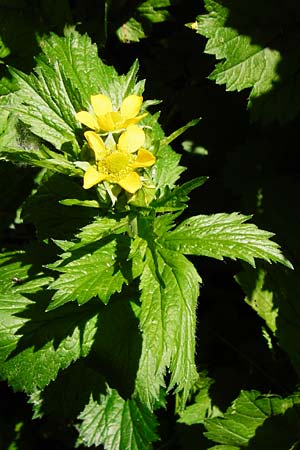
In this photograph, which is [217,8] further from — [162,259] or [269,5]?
[162,259]

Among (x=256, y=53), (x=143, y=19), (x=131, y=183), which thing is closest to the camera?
(x=131, y=183)

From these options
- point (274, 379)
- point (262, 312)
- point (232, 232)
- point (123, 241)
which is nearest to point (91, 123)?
point (123, 241)

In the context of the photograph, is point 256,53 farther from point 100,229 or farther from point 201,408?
point 201,408

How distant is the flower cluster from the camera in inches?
58.7

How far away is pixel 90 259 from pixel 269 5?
41.6 inches

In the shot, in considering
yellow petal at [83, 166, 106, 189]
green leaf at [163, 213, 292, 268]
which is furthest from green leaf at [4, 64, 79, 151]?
green leaf at [163, 213, 292, 268]

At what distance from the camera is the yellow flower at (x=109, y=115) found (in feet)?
5.08

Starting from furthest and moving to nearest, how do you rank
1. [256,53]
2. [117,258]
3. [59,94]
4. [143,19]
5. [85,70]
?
[143,19] → [256,53] → [85,70] → [59,94] → [117,258]

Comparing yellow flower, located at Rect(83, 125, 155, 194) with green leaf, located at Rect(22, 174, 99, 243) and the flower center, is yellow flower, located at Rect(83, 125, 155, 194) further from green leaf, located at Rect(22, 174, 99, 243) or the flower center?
green leaf, located at Rect(22, 174, 99, 243)

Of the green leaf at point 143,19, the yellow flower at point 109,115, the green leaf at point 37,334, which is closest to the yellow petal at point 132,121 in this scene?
the yellow flower at point 109,115

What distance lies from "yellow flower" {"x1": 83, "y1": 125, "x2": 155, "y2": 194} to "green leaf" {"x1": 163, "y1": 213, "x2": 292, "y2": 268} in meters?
0.19

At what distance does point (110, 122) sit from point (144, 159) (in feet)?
0.42

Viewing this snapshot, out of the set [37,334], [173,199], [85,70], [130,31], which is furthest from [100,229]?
[130,31]

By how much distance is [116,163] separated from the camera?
1.48 m
